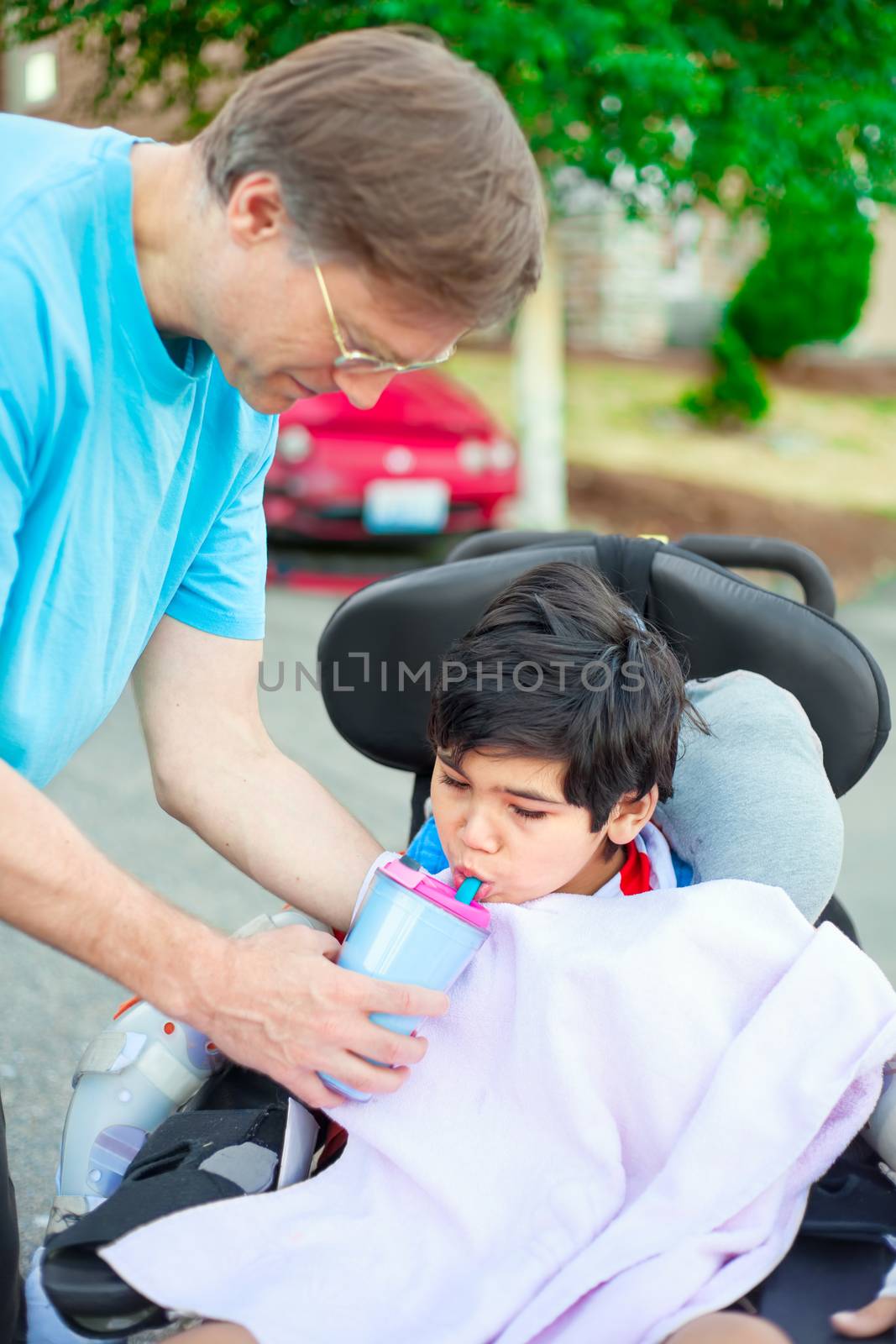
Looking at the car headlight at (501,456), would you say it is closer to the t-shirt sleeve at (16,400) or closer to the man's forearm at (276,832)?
the man's forearm at (276,832)

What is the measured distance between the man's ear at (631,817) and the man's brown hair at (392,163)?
2.35 ft

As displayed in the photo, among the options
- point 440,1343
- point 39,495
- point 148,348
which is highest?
point 148,348

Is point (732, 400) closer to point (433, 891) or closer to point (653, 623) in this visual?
point (653, 623)

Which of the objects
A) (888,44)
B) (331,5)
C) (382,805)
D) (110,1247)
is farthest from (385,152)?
(888,44)

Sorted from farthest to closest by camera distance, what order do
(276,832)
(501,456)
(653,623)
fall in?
(501,456), (653,623), (276,832)

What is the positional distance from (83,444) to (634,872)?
91 centimetres

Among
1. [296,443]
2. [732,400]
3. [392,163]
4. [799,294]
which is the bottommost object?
[732,400]

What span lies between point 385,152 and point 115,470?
443mm

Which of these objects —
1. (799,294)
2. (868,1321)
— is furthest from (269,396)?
(799,294)

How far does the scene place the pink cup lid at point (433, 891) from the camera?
135 centimetres

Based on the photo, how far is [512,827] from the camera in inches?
63.8

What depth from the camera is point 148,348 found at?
4.36 feet

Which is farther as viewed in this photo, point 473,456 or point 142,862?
point 473,456

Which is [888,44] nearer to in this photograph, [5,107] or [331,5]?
[331,5]
